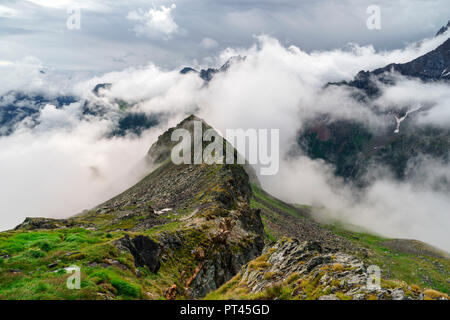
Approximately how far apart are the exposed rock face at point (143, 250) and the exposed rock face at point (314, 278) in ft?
41.2

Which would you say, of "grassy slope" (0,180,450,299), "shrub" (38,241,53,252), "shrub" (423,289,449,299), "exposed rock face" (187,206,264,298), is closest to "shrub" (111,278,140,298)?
"grassy slope" (0,180,450,299)

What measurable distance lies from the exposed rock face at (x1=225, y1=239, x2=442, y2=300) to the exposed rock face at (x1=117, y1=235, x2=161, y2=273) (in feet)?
41.2

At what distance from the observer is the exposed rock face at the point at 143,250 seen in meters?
38.1

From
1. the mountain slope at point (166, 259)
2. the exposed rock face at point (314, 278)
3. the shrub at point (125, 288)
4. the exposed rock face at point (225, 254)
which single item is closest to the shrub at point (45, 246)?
the mountain slope at point (166, 259)

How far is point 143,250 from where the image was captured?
41.4 m

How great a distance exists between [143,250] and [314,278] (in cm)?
2457

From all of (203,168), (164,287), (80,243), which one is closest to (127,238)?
(80,243)

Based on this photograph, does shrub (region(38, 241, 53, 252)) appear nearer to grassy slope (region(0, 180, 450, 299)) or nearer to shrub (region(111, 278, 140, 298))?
grassy slope (region(0, 180, 450, 299))

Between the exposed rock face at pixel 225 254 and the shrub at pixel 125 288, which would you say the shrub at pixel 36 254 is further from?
the exposed rock face at pixel 225 254

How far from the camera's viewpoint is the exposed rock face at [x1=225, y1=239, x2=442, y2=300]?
2178 centimetres

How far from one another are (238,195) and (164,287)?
7034cm

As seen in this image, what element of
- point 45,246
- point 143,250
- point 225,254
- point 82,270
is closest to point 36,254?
point 45,246

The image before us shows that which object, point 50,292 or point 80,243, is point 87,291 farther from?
point 80,243
